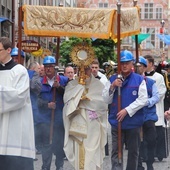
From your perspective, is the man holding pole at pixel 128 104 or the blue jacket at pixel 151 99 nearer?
the man holding pole at pixel 128 104

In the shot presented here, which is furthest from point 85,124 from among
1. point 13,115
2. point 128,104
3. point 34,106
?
point 13,115

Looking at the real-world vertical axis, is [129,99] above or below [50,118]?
above

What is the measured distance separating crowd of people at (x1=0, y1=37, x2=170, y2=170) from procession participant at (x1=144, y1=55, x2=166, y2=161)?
2cm

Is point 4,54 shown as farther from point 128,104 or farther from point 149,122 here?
point 149,122

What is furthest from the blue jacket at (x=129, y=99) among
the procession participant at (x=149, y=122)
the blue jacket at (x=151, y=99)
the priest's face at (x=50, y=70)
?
the priest's face at (x=50, y=70)

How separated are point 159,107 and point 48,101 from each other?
Result: 2.84 m

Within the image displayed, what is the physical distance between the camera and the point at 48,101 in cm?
1066

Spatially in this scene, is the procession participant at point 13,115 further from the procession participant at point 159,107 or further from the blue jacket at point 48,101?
the procession participant at point 159,107

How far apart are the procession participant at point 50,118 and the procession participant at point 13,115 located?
304 centimetres

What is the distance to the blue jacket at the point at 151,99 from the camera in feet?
35.1

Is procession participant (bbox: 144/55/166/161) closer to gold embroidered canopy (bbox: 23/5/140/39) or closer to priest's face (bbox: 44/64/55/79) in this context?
priest's face (bbox: 44/64/55/79)

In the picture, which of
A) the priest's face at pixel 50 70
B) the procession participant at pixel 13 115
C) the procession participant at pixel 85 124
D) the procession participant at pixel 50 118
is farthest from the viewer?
the priest's face at pixel 50 70

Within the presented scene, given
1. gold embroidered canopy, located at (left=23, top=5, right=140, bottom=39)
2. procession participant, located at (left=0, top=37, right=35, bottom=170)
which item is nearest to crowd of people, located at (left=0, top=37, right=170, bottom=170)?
procession participant, located at (left=0, top=37, right=35, bottom=170)

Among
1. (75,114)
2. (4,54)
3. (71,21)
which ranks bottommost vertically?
(75,114)
